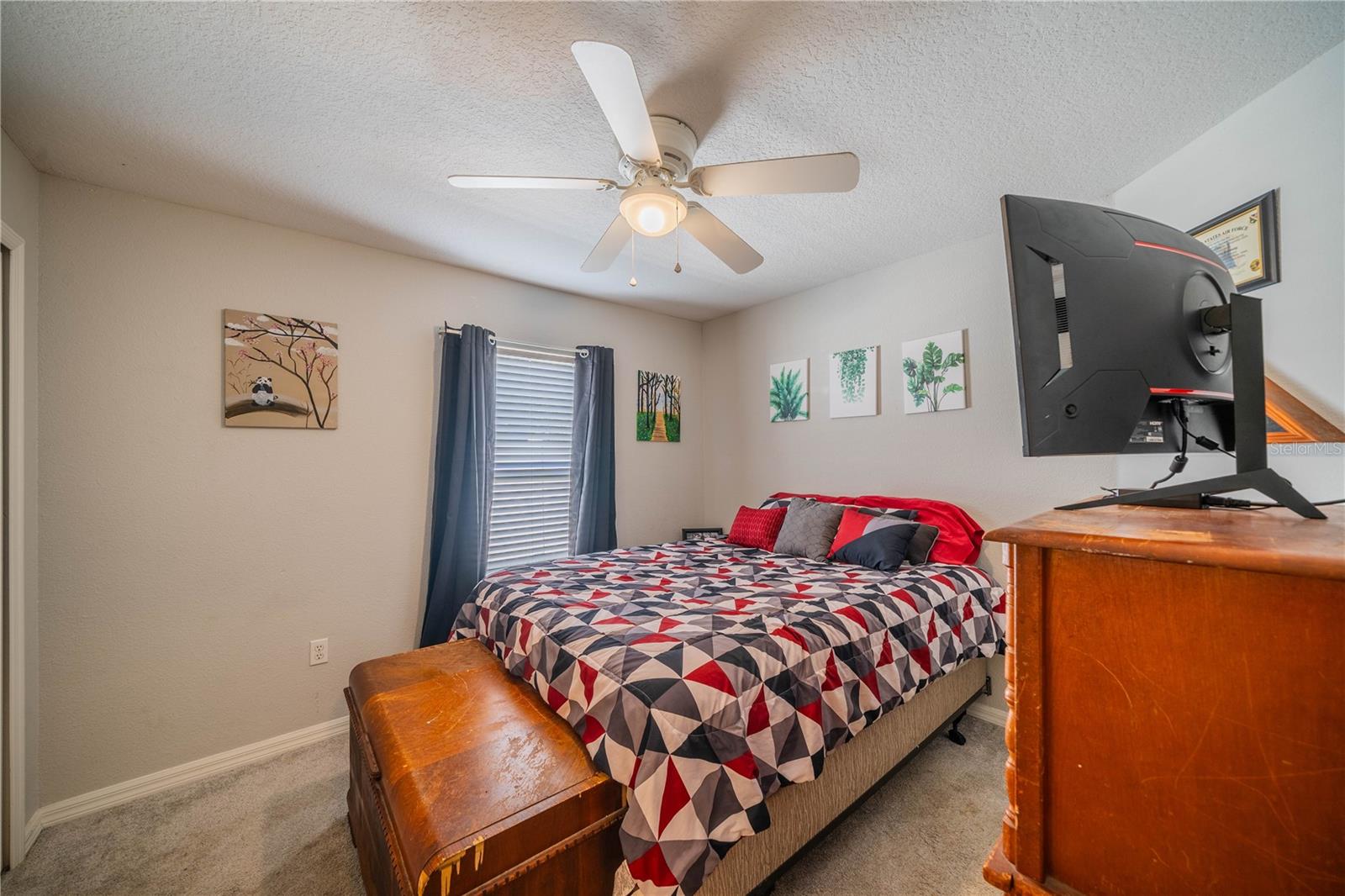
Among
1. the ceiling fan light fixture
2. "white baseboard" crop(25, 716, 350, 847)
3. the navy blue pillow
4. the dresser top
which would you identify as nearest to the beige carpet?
"white baseboard" crop(25, 716, 350, 847)

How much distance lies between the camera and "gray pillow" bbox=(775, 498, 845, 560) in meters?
2.71

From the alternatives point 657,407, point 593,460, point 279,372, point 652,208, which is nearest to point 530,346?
point 593,460

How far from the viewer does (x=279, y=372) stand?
2400 millimetres

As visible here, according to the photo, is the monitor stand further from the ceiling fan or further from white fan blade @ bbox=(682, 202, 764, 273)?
white fan blade @ bbox=(682, 202, 764, 273)

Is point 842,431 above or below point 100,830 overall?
above

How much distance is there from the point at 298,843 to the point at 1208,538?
2.60 metres

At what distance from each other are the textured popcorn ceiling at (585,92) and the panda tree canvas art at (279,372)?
0.52 m

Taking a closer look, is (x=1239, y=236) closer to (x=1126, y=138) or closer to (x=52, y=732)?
(x=1126, y=138)

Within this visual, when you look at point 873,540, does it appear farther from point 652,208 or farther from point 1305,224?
point 652,208

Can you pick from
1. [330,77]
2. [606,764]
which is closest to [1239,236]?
[606,764]

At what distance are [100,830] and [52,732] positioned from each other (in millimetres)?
434

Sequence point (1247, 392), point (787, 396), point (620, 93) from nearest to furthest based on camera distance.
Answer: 1. point (1247, 392)
2. point (620, 93)
3. point (787, 396)

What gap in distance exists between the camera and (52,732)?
1913mm

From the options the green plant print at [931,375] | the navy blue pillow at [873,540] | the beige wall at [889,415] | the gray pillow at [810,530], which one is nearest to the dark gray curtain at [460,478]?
the gray pillow at [810,530]
